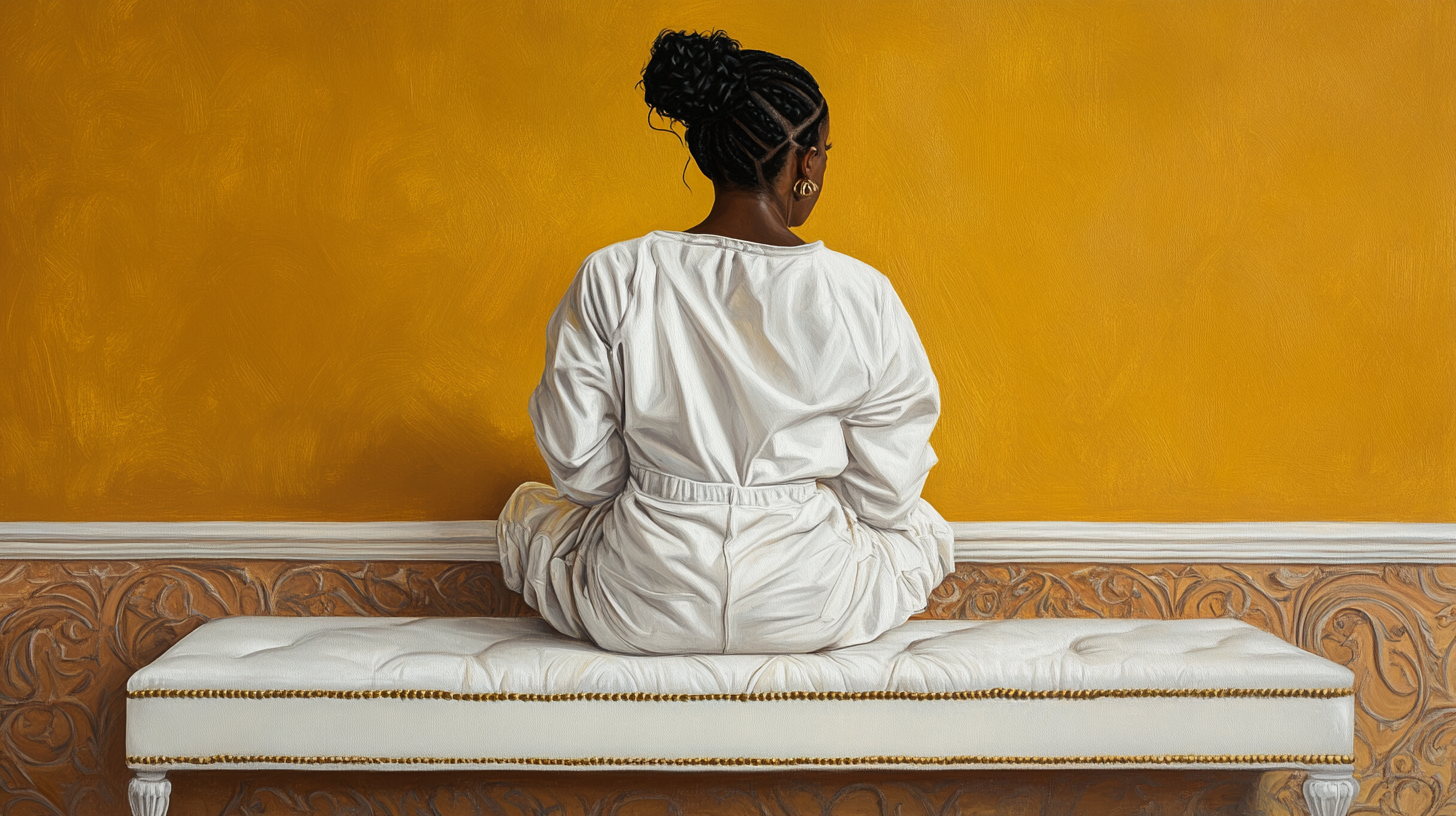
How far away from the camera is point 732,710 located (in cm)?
174

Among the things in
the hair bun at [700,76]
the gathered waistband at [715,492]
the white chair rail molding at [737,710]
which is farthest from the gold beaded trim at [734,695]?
the hair bun at [700,76]

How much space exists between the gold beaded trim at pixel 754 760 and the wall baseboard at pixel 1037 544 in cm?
62

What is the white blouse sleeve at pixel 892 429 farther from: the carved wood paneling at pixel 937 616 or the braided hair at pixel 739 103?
the carved wood paneling at pixel 937 616

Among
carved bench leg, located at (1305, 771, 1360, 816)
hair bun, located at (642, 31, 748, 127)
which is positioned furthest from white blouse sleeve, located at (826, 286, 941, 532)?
carved bench leg, located at (1305, 771, 1360, 816)

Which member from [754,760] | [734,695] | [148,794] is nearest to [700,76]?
[734,695]

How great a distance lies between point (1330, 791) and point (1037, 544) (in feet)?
2.37

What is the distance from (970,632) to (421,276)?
4.37 feet

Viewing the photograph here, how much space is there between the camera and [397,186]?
7.65ft

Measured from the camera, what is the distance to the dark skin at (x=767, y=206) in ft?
5.99

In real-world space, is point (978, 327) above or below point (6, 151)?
below

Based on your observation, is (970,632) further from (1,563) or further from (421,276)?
(1,563)

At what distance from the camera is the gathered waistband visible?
183 centimetres

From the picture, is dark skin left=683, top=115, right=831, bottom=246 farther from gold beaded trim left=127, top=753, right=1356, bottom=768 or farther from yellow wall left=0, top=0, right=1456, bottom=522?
gold beaded trim left=127, top=753, right=1356, bottom=768

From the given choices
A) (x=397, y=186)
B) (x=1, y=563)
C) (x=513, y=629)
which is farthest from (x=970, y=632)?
(x=1, y=563)
